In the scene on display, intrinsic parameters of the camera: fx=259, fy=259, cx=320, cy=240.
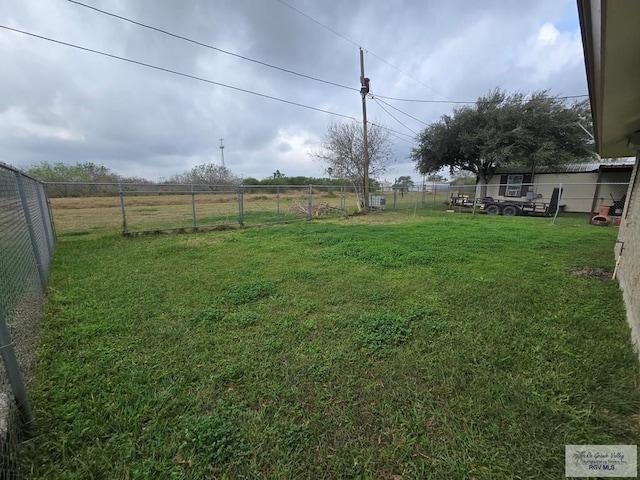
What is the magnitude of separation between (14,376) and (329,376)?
1926mm

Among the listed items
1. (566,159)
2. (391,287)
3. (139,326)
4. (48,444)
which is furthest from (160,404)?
(566,159)

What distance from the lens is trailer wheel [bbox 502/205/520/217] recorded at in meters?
13.6

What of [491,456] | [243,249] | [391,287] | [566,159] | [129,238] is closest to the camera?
[491,456]

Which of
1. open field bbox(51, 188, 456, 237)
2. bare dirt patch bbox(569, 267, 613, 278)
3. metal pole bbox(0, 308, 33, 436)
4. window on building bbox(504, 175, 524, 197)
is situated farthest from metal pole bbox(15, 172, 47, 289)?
window on building bbox(504, 175, 524, 197)

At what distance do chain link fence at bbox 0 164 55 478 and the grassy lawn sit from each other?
0.14 metres

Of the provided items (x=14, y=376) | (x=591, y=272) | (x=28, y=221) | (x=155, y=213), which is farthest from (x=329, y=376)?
(x=155, y=213)

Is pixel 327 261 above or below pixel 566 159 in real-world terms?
below

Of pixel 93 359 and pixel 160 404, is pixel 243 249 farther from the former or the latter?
pixel 160 404

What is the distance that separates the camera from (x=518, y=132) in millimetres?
14570

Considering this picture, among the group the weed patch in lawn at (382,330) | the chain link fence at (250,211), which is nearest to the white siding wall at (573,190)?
the chain link fence at (250,211)

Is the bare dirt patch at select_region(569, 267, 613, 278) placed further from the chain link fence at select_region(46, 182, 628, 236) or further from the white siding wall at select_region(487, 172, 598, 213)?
the white siding wall at select_region(487, 172, 598, 213)

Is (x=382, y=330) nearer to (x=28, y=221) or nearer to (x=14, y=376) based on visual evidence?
(x=14, y=376)

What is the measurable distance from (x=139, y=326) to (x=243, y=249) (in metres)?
3.46

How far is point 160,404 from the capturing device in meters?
1.77
